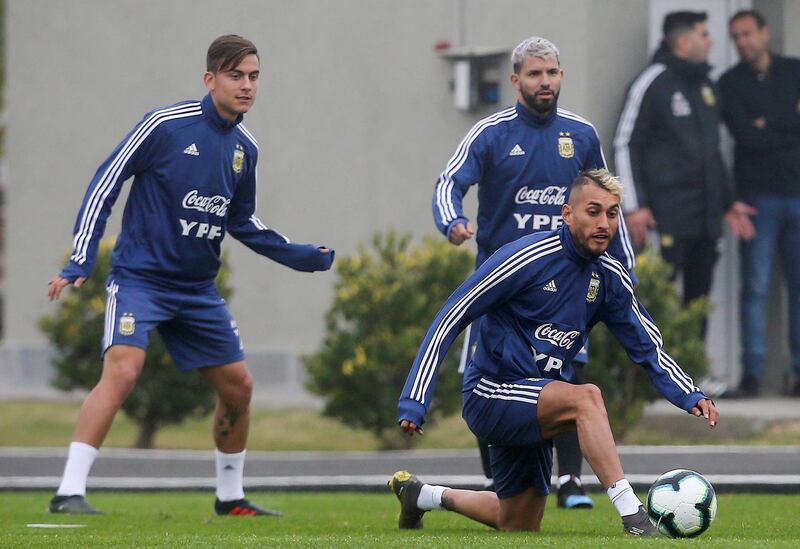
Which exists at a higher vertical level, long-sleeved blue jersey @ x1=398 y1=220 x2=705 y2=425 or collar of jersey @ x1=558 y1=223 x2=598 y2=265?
collar of jersey @ x1=558 y1=223 x2=598 y2=265

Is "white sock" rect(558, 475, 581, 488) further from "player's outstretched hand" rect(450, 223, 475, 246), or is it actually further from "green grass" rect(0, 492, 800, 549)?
"player's outstretched hand" rect(450, 223, 475, 246)

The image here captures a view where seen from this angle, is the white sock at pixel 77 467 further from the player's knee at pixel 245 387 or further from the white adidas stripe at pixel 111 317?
the player's knee at pixel 245 387

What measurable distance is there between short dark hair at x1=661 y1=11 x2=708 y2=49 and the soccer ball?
332 inches

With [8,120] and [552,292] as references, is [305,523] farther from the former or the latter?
[8,120]

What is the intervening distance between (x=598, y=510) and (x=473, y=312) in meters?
2.35

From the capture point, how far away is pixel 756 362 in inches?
607

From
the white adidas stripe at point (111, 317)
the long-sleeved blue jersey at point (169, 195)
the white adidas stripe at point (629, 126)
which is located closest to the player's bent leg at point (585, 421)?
the long-sleeved blue jersey at point (169, 195)

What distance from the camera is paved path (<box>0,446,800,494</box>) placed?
11148mm

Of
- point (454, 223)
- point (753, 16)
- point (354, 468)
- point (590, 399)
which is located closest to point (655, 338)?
point (590, 399)

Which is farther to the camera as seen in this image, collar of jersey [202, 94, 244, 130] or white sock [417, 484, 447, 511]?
collar of jersey [202, 94, 244, 130]

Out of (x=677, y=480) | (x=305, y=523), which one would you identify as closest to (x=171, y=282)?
(x=305, y=523)

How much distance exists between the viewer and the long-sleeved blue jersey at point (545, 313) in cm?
753

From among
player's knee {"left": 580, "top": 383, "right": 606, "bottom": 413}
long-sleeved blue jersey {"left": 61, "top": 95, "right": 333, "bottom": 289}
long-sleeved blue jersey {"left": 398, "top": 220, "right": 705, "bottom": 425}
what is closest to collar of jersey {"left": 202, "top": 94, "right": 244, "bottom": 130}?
long-sleeved blue jersey {"left": 61, "top": 95, "right": 333, "bottom": 289}

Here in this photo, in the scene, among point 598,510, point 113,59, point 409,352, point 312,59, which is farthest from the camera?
point 113,59
